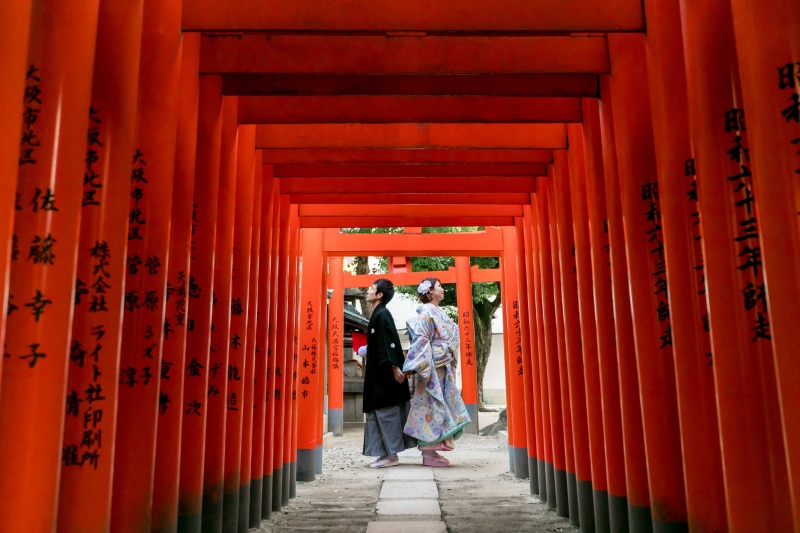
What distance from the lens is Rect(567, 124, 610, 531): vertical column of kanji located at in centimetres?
403

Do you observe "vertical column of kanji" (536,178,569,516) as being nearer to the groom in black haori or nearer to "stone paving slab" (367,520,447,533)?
"stone paving slab" (367,520,447,533)

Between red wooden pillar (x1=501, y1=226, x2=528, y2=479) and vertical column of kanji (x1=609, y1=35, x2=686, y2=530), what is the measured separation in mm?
3154

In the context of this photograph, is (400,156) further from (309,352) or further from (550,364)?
(309,352)

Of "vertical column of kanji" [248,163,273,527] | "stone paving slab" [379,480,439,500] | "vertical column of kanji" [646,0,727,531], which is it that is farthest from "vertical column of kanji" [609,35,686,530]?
"stone paving slab" [379,480,439,500]

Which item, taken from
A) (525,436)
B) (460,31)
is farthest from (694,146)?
(525,436)

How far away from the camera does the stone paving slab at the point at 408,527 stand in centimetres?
436

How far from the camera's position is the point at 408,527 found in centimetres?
447

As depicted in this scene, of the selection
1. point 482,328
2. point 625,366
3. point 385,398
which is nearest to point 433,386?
point 385,398

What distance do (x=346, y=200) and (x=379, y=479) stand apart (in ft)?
9.02

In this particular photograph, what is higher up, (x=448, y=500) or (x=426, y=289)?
(x=426, y=289)

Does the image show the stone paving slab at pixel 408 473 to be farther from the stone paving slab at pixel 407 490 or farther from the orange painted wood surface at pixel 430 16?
the orange painted wood surface at pixel 430 16

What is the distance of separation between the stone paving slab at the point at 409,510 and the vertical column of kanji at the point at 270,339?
0.84 metres

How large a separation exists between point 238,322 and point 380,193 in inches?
78.2

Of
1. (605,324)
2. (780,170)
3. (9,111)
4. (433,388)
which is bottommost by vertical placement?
(433,388)
